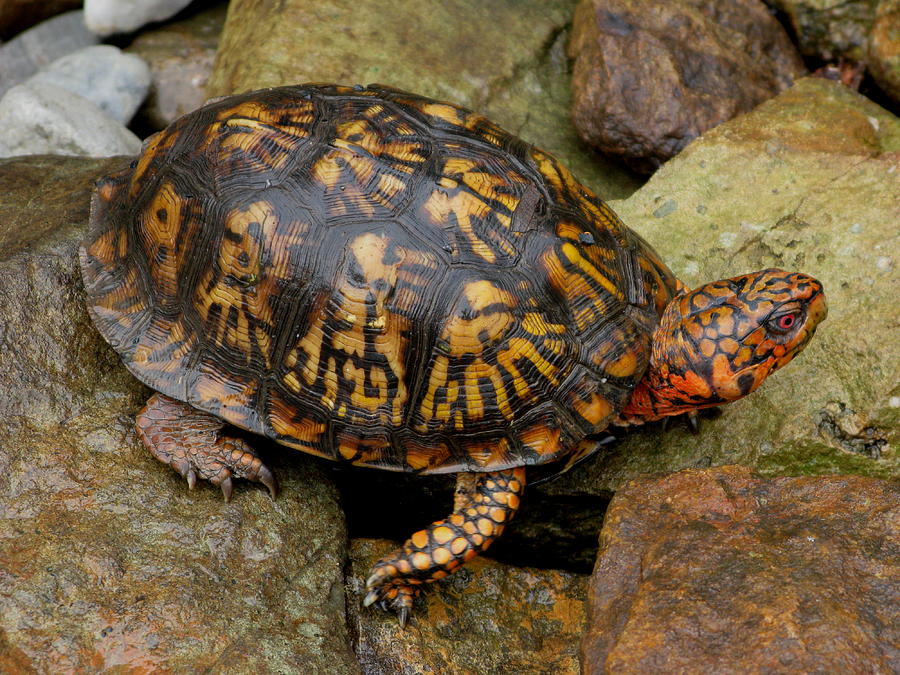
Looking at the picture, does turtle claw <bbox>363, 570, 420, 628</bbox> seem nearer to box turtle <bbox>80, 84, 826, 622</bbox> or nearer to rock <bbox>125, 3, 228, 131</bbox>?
box turtle <bbox>80, 84, 826, 622</bbox>

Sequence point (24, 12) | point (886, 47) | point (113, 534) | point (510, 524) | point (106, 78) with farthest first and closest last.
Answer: point (24, 12)
point (106, 78)
point (886, 47)
point (510, 524)
point (113, 534)

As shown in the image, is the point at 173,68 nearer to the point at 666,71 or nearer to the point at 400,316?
the point at 666,71

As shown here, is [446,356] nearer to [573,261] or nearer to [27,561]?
[573,261]

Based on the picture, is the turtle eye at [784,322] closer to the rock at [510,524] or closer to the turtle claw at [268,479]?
the rock at [510,524]

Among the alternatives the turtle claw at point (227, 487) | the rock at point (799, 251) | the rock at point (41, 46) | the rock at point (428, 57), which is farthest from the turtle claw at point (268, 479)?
the rock at point (41, 46)

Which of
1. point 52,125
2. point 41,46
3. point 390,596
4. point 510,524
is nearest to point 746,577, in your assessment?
point 390,596

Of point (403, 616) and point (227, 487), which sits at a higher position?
point (227, 487)

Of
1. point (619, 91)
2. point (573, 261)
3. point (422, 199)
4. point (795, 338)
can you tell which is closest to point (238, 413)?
point (422, 199)
